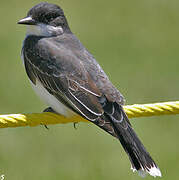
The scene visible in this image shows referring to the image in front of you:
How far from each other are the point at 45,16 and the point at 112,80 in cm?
334

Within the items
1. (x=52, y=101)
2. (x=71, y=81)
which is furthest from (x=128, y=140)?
(x=52, y=101)

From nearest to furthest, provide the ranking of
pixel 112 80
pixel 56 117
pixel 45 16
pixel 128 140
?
1. pixel 56 117
2. pixel 128 140
3. pixel 45 16
4. pixel 112 80

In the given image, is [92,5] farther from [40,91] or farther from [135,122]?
[40,91]

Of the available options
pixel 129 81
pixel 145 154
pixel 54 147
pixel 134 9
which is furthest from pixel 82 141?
pixel 134 9

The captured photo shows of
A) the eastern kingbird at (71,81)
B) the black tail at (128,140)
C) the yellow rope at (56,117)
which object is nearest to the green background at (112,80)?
the eastern kingbird at (71,81)

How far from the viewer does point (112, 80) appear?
485 inches

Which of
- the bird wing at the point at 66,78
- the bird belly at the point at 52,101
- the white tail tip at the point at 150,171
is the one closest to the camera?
the white tail tip at the point at 150,171

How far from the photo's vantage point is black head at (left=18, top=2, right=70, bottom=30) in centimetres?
905

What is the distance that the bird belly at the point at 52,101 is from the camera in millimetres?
8352

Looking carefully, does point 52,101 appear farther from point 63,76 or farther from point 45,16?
point 45,16

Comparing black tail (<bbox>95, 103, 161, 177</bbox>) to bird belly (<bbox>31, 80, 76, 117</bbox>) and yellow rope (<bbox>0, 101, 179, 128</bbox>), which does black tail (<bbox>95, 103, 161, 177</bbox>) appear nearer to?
yellow rope (<bbox>0, 101, 179, 128</bbox>)

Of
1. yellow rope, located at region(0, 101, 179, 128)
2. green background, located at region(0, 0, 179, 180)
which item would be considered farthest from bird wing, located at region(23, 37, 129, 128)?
green background, located at region(0, 0, 179, 180)

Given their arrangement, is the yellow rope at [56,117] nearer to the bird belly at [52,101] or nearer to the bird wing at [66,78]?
the bird wing at [66,78]

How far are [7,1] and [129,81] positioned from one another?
153 inches
